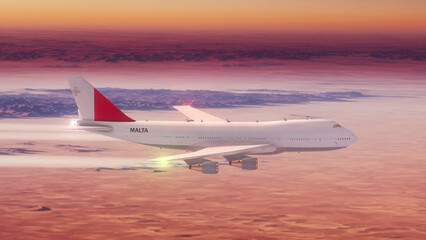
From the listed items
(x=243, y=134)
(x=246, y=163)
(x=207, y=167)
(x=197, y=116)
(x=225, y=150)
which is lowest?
(x=207, y=167)

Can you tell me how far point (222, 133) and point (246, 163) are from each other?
6317 mm

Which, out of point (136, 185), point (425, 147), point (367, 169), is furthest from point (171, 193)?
point (425, 147)

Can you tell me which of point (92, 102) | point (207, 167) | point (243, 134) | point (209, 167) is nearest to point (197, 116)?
point (243, 134)

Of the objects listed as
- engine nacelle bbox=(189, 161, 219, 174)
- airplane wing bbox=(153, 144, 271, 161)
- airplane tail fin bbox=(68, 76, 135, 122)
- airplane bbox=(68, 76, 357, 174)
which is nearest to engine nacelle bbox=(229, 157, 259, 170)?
airplane bbox=(68, 76, 357, 174)

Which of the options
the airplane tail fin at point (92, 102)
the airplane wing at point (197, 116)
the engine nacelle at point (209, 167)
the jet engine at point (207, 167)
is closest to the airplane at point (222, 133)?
the airplane tail fin at point (92, 102)

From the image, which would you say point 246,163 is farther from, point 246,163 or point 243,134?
point 243,134

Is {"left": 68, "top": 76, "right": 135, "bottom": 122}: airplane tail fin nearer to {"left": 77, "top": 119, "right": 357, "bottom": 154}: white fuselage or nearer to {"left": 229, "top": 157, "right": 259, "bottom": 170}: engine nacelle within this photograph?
{"left": 77, "top": 119, "right": 357, "bottom": 154}: white fuselage

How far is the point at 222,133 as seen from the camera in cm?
10531

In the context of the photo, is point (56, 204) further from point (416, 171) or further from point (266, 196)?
point (416, 171)

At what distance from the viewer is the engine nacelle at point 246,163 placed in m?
102

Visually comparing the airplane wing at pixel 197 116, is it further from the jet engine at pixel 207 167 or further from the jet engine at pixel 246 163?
the jet engine at pixel 207 167

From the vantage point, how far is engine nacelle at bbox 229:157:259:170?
102188 millimetres

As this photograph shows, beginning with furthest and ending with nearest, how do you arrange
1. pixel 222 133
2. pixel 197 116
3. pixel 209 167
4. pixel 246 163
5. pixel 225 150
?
pixel 197 116 → pixel 222 133 → pixel 246 163 → pixel 225 150 → pixel 209 167

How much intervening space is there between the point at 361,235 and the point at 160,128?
128ft
